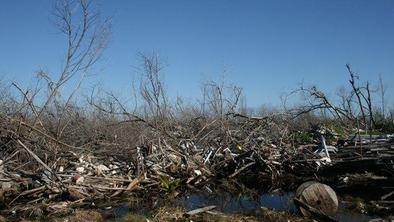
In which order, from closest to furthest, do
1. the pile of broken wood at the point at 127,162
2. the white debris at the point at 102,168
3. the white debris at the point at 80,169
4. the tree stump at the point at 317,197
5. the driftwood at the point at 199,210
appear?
1. the tree stump at the point at 317,197
2. the driftwood at the point at 199,210
3. the pile of broken wood at the point at 127,162
4. the white debris at the point at 80,169
5. the white debris at the point at 102,168

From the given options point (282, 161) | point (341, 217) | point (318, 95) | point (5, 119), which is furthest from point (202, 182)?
point (318, 95)

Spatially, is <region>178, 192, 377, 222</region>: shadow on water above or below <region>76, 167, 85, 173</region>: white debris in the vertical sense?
below

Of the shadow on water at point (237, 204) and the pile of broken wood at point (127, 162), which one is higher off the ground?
the pile of broken wood at point (127, 162)

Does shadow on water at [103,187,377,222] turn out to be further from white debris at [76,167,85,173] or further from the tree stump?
white debris at [76,167,85,173]

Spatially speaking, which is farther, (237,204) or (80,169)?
(80,169)

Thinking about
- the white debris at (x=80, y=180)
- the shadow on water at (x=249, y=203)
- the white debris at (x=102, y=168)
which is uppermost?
the white debris at (x=102, y=168)

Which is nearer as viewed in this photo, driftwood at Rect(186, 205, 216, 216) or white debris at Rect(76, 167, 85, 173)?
driftwood at Rect(186, 205, 216, 216)

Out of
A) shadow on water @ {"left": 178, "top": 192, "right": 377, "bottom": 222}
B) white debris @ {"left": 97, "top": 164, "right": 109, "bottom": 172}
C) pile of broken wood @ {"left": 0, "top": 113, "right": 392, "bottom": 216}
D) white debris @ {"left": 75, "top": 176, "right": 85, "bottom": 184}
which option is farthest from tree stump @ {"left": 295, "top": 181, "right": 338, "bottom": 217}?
white debris @ {"left": 97, "top": 164, "right": 109, "bottom": 172}

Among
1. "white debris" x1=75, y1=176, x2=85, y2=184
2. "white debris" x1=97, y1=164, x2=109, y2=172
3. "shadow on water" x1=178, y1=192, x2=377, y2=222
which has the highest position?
"white debris" x1=97, y1=164, x2=109, y2=172

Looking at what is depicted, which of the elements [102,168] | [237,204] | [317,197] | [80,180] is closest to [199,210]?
[237,204]

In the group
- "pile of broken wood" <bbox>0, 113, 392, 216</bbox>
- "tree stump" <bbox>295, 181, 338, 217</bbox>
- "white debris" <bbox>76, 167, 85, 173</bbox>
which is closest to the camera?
"tree stump" <bbox>295, 181, 338, 217</bbox>

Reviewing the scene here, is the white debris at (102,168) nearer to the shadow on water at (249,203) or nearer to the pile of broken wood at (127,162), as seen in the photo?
the pile of broken wood at (127,162)

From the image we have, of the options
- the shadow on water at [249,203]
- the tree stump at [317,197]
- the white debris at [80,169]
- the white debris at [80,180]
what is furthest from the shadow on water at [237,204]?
the white debris at [80,169]

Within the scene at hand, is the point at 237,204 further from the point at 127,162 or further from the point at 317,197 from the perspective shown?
the point at 127,162
